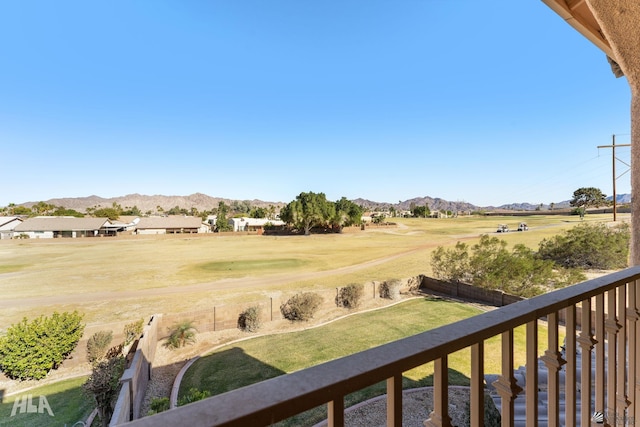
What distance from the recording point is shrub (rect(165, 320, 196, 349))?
7.25m

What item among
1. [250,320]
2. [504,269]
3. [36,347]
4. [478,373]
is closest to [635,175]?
[478,373]

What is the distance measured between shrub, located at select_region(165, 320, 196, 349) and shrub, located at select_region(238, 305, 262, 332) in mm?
1388

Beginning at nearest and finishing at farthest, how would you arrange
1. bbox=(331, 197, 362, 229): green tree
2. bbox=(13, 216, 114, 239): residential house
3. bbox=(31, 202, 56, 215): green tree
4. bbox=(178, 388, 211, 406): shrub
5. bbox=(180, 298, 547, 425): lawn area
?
1. bbox=(178, 388, 211, 406): shrub
2. bbox=(180, 298, 547, 425): lawn area
3. bbox=(13, 216, 114, 239): residential house
4. bbox=(31, 202, 56, 215): green tree
5. bbox=(331, 197, 362, 229): green tree

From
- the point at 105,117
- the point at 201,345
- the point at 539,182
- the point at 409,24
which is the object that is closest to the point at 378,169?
the point at 539,182

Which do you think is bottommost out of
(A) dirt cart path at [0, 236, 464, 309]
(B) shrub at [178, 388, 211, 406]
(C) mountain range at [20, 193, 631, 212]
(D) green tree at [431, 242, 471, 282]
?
(A) dirt cart path at [0, 236, 464, 309]

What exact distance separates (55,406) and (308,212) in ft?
76.6

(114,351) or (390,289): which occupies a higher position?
(390,289)

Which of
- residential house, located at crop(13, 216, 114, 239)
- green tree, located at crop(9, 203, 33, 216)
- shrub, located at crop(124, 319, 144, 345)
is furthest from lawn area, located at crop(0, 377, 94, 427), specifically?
green tree, located at crop(9, 203, 33, 216)

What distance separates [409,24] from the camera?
37.3 ft

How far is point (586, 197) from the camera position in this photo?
10.4 meters

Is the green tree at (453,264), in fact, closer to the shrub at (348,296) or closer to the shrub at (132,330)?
the shrub at (348,296)

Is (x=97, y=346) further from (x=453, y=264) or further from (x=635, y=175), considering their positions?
(x=453, y=264)

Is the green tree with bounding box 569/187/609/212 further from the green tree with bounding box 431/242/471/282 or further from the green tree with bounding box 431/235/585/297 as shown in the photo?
the green tree with bounding box 431/242/471/282

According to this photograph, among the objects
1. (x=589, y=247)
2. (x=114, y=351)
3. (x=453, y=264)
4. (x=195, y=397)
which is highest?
(x=589, y=247)
